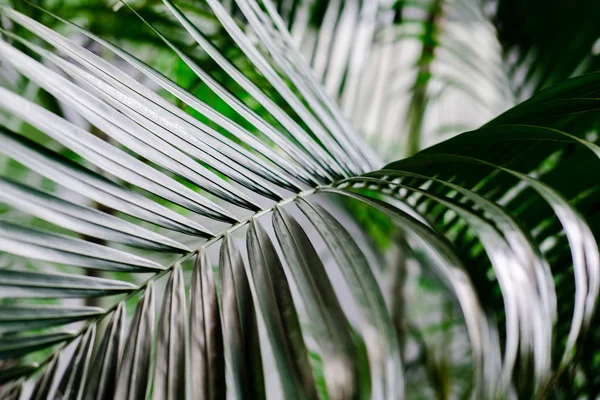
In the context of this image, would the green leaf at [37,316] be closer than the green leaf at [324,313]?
No

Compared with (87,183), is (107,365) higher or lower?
lower

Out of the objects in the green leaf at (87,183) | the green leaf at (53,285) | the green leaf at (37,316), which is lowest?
the green leaf at (37,316)

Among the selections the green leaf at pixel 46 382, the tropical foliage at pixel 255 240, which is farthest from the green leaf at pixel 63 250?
the green leaf at pixel 46 382

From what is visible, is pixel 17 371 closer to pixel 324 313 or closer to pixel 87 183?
pixel 87 183

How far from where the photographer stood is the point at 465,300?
249 mm

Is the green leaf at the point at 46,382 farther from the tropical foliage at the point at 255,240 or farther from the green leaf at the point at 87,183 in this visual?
the green leaf at the point at 87,183

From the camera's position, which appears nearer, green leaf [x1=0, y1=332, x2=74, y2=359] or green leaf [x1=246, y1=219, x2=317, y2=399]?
green leaf [x1=246, y1=219, x2=317, y2=399]

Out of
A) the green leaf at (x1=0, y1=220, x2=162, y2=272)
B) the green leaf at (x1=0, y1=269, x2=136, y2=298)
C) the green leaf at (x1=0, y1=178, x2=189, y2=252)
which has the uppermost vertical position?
the green leaf at (x1=0, y1=178, x2=189, y2=252)

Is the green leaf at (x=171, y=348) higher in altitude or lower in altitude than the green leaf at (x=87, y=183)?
lower

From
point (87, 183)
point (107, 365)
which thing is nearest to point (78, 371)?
point (107, 365)

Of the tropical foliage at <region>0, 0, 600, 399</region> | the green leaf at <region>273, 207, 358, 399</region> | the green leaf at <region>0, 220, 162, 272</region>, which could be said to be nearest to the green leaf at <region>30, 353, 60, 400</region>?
the tropical foliage at <region>0, 0, 600, 399</region>

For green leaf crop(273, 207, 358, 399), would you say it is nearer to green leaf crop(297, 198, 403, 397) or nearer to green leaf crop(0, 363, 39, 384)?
green leaf crop(297, 198, 403, 397)

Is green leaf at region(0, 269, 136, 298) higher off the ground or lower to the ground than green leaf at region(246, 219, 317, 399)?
higher

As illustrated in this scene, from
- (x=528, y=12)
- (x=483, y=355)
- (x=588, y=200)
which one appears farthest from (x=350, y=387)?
(x=528, y=12)
